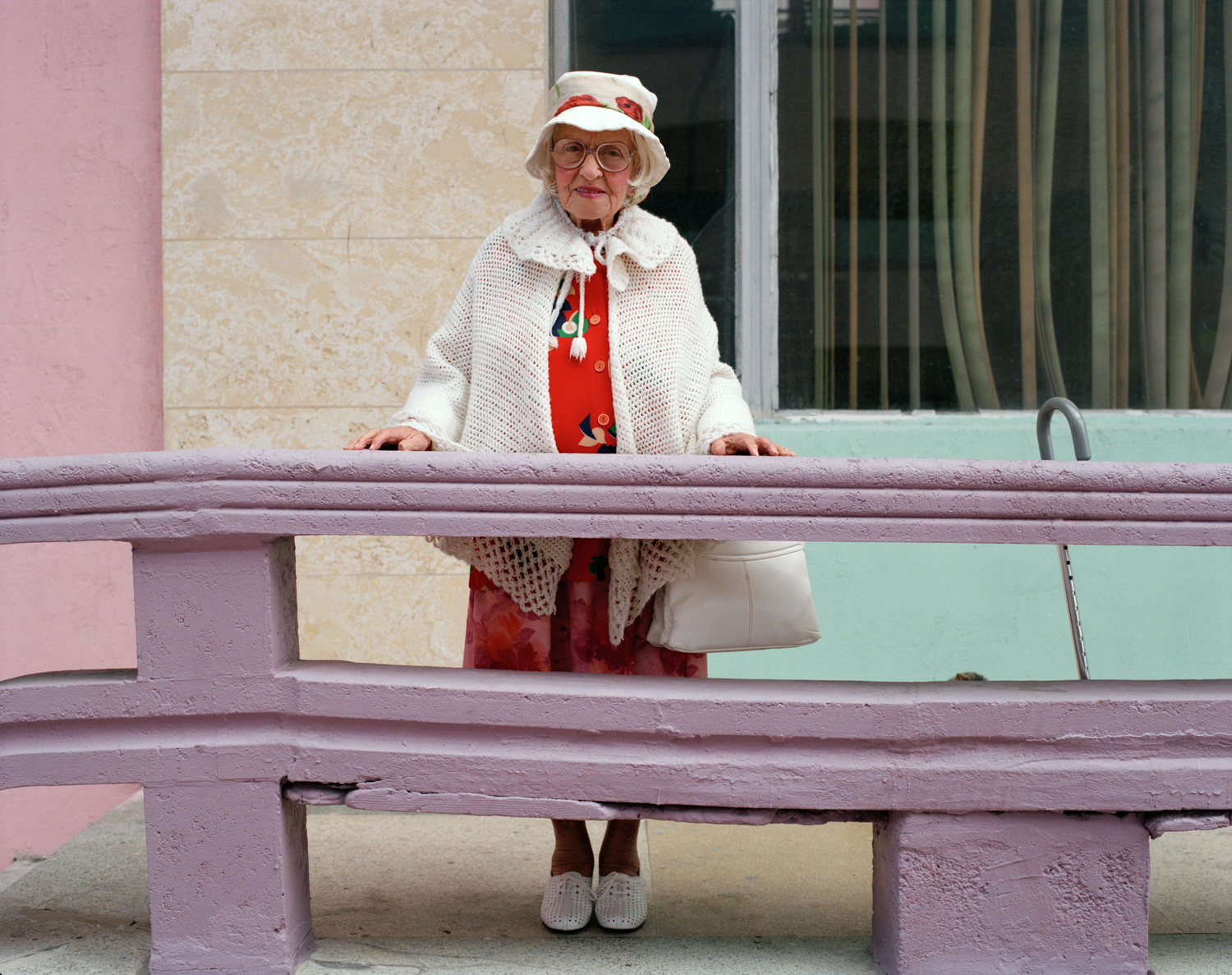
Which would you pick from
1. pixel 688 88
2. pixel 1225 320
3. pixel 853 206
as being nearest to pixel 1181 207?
pixel 1225 320

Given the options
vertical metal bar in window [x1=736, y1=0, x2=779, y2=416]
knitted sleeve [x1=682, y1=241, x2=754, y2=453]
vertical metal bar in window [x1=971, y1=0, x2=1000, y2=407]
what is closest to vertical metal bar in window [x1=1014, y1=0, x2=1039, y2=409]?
vertical metal bar in window [x1=971, y1=0, x2=1000, y2=407]

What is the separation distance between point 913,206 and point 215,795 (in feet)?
11.5

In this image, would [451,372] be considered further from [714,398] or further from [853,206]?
[853,206]

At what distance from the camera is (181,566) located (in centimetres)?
200

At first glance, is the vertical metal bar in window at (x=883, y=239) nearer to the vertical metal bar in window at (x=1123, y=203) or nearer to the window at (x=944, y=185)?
the window at (x=944, y=185)

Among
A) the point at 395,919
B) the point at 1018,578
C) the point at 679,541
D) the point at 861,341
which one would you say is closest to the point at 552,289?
the point at 679,541

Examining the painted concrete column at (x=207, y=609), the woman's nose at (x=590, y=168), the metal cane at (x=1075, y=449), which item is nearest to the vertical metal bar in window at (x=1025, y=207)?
the metal cane at (x=1075, y=449)

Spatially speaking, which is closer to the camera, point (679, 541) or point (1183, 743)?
point (1183, 743)

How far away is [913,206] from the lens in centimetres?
418

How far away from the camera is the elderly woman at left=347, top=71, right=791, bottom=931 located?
2.32 metres

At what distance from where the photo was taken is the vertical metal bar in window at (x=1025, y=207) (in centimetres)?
416

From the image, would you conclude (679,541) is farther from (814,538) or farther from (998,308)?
(998,308)

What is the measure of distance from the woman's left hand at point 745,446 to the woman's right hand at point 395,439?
658 millimetres

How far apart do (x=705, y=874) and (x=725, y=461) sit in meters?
1.39
